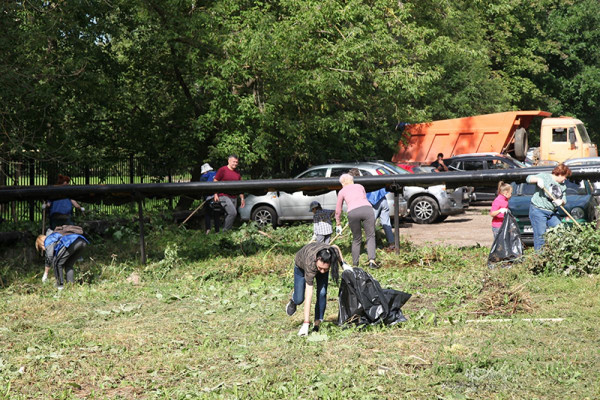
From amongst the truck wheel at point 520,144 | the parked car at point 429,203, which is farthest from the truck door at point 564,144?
the parked car at point 429,203

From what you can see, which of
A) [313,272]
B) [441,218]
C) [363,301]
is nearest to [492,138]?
[441,218]

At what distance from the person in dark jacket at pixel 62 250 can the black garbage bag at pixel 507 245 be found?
20.5ft

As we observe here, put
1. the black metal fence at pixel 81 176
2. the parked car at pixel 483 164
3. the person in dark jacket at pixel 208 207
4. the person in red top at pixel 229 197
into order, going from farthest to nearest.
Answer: the parked car at pixel 483 164 → the black metal fence at pixel 81 176 → the person in dark jacket at pixel 208 207 → the person in red top at pixel 229 197

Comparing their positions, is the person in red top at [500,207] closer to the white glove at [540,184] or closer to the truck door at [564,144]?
the white glove at [540,184]

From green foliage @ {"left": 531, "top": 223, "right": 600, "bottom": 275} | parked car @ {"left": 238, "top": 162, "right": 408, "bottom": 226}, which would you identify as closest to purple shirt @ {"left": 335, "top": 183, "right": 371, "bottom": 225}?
green foliage @ {"left": 531, "top": 223, "right": 600, "bottom": 275}

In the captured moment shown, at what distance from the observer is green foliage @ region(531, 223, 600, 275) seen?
11258 millimetres

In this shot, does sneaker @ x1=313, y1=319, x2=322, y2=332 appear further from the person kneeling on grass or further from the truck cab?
the truck cab

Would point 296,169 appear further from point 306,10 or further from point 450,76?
point 450,76

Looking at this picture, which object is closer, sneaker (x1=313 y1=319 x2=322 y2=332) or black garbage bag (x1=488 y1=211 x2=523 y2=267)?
sneaker (x1=313 y1=319 x2=322 y2=332)

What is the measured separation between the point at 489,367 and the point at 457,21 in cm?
2696

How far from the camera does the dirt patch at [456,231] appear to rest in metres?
16.4

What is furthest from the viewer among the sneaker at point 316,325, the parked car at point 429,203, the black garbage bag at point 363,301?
the parked car at point 429,203

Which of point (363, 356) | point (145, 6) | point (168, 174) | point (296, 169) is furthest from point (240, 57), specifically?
point (363, 356)

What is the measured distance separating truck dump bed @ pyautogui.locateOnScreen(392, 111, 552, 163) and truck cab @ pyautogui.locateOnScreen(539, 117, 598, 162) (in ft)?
2.28
